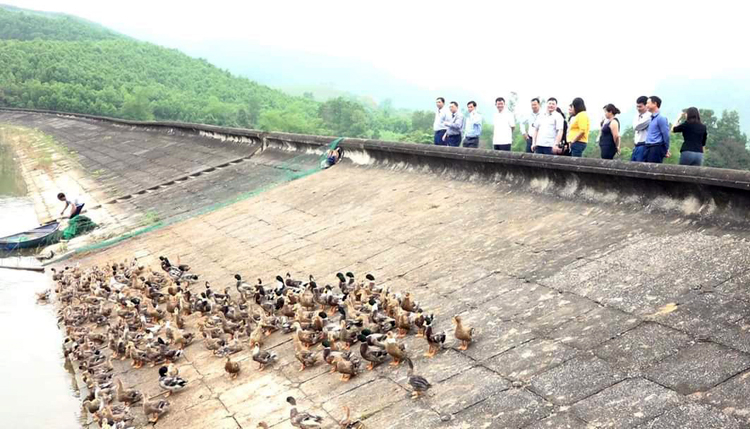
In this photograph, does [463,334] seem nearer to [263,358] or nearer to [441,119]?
[263,358]

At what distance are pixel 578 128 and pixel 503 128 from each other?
241 cm

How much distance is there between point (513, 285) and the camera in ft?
28.4

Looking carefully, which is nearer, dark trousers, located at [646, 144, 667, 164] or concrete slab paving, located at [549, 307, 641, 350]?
concrete slab paving, located at [549, 307, 641, 350]

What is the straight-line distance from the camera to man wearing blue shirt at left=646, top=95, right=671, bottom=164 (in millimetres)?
10766

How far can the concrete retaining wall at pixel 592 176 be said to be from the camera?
8.16 m

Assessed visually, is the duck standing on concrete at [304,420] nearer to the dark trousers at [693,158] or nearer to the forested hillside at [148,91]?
the dark trousers at [693,158]

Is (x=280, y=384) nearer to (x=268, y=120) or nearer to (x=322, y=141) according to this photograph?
(x=322, y=141)

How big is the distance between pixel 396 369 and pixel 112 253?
12007 millimetres

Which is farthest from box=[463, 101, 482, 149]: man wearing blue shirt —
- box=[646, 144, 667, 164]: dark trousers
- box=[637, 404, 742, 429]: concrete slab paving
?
box=[637, 404, 742, 429]: concrete slab paving

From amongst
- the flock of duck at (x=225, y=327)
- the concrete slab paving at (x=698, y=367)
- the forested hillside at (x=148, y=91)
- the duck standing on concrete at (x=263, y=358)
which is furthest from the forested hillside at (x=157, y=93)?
the concrete slab paving at (x=698, y=367)

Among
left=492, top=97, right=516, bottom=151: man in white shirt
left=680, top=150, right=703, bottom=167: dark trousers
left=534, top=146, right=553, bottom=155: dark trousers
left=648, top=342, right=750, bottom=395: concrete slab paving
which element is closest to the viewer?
left=648, top=342, right=750, bottom=395: concrete slab paving

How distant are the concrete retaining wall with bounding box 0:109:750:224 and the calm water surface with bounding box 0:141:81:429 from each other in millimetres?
7772

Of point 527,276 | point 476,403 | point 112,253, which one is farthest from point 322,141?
point 476,403

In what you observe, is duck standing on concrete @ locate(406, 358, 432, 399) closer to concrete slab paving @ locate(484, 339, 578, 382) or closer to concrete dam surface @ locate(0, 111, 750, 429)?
concrete dam surface @ locate(0, 111, 750, 429)
